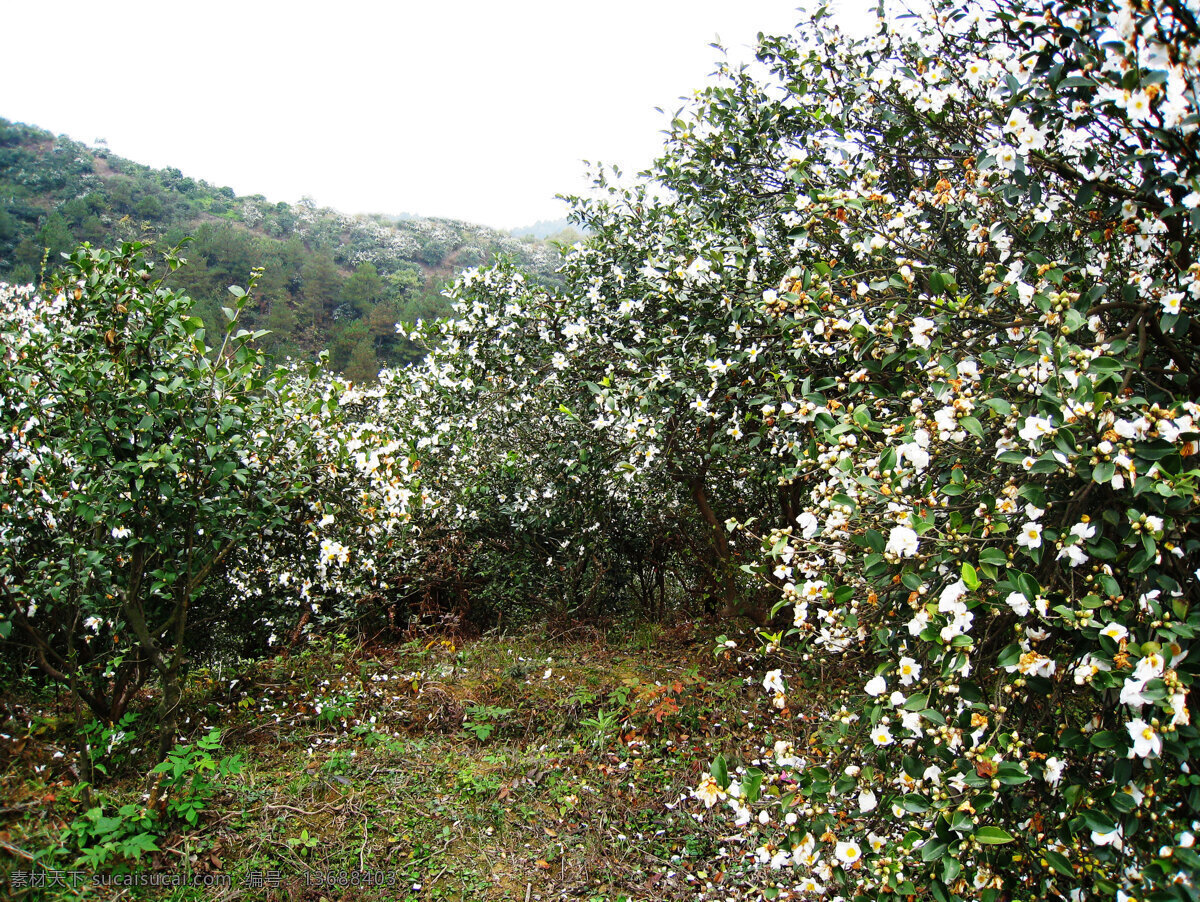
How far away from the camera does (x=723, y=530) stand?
5.17 metres

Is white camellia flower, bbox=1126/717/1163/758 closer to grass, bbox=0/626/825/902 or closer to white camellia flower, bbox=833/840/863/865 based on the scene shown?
white camellia flower, bbox=833/840/863/865

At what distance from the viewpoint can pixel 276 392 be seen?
3.15 m

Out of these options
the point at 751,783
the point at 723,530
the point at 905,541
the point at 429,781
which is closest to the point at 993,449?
the point at 905,541

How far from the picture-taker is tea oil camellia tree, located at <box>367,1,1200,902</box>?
1.35 metres

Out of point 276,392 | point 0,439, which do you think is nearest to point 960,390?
point 276,392

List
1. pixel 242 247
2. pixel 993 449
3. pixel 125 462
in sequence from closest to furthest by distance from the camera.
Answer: pixel 993 449, pixel 125 462, pixel 242 247

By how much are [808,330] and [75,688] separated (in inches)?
132

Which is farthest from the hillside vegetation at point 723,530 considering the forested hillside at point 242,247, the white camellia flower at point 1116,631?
the forested hillside at point 242,247

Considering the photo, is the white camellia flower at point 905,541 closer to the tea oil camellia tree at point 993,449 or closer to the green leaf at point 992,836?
the tea oil camellia tree at point 993,449

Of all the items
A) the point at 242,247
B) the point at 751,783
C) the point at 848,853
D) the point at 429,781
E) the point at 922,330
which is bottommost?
the point at 429,781

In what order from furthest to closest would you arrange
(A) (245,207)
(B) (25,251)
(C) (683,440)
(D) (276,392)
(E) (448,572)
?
1. (A) (245,207)
2. (B) (25,251)
3. (E) (448,572)
4. (C) (683,440)
5. (D) (276,392)

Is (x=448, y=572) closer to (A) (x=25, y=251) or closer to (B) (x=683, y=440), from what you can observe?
(B) (x=683, y=440)

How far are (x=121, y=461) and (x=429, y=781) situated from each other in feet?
6.36

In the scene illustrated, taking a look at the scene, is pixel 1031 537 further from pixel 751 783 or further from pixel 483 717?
pixel 483 717
